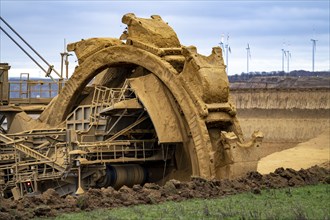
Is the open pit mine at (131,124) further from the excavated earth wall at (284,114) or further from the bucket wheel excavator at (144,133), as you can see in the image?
the excavated earth wall at (284,114)

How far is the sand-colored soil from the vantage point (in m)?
44.4

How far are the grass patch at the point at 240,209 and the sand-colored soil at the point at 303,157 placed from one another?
17950 millimetres

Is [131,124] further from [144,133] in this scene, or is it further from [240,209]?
[240,209]

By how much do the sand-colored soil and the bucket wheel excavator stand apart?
35.6 feet

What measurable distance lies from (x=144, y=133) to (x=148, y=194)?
884 centimetres

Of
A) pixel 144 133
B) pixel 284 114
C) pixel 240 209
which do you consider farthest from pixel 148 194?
pixel 284 114

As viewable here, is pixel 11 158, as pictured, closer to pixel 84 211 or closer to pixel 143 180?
pixel 143 180

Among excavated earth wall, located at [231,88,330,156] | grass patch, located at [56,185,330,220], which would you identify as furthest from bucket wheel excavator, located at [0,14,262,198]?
excavated earth wall, located at [231,88,330,156]

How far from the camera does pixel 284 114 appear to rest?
200 ft

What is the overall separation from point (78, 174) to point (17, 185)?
1.83 m

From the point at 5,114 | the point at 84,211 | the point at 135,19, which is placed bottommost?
the point at 84,211

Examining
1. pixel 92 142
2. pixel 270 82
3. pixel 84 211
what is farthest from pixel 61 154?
pixel 270 82

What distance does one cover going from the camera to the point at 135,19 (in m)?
33.2

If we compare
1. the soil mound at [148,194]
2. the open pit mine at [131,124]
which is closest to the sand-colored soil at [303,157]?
the open pit mine at [131,124]
